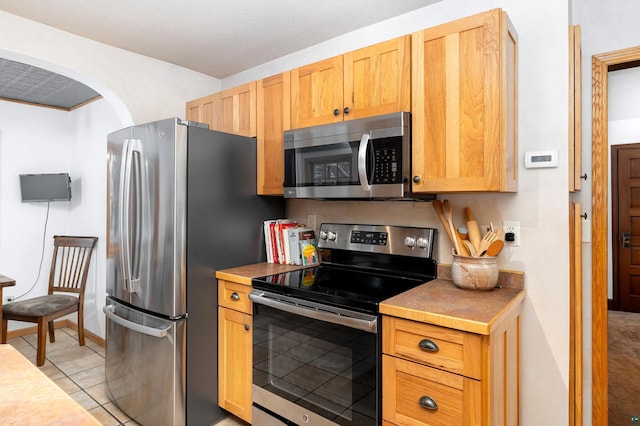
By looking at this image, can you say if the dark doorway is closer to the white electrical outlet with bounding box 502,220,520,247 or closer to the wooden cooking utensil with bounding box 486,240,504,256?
the white electrical outlet with bounding box 502,220,520,247

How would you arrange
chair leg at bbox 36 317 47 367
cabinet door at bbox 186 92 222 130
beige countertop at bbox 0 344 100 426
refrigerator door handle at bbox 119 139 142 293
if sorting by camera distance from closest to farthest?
beige countertop at bbox 0 344 100 426
refrigerator door handle at bbox 119 139 142 293
cabinet door at bbox 186 92 222 130
chair leg at bbox 36 317 47 367

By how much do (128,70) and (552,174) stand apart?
2.89 meters

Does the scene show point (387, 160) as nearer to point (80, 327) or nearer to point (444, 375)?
point (444, 375)

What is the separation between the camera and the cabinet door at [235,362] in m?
2.16

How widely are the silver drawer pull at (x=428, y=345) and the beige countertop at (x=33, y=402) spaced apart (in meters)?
1.14

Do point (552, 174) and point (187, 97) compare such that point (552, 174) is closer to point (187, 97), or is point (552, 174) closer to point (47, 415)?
point (47, 415)

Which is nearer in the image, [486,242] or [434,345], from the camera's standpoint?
[434,345]

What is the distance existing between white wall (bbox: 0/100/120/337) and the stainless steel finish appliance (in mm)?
2503

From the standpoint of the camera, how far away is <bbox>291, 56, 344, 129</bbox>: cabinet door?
7.01 feet

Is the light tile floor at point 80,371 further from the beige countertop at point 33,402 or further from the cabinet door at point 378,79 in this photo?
the cabinet door at point 378,79

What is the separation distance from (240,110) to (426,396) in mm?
2138

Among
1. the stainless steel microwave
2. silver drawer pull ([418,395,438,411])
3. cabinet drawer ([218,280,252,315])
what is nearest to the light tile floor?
cabinet drawer ([218,280,252,315])

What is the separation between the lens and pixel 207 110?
296 centimetres

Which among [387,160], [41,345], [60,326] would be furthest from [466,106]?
[60,326]
